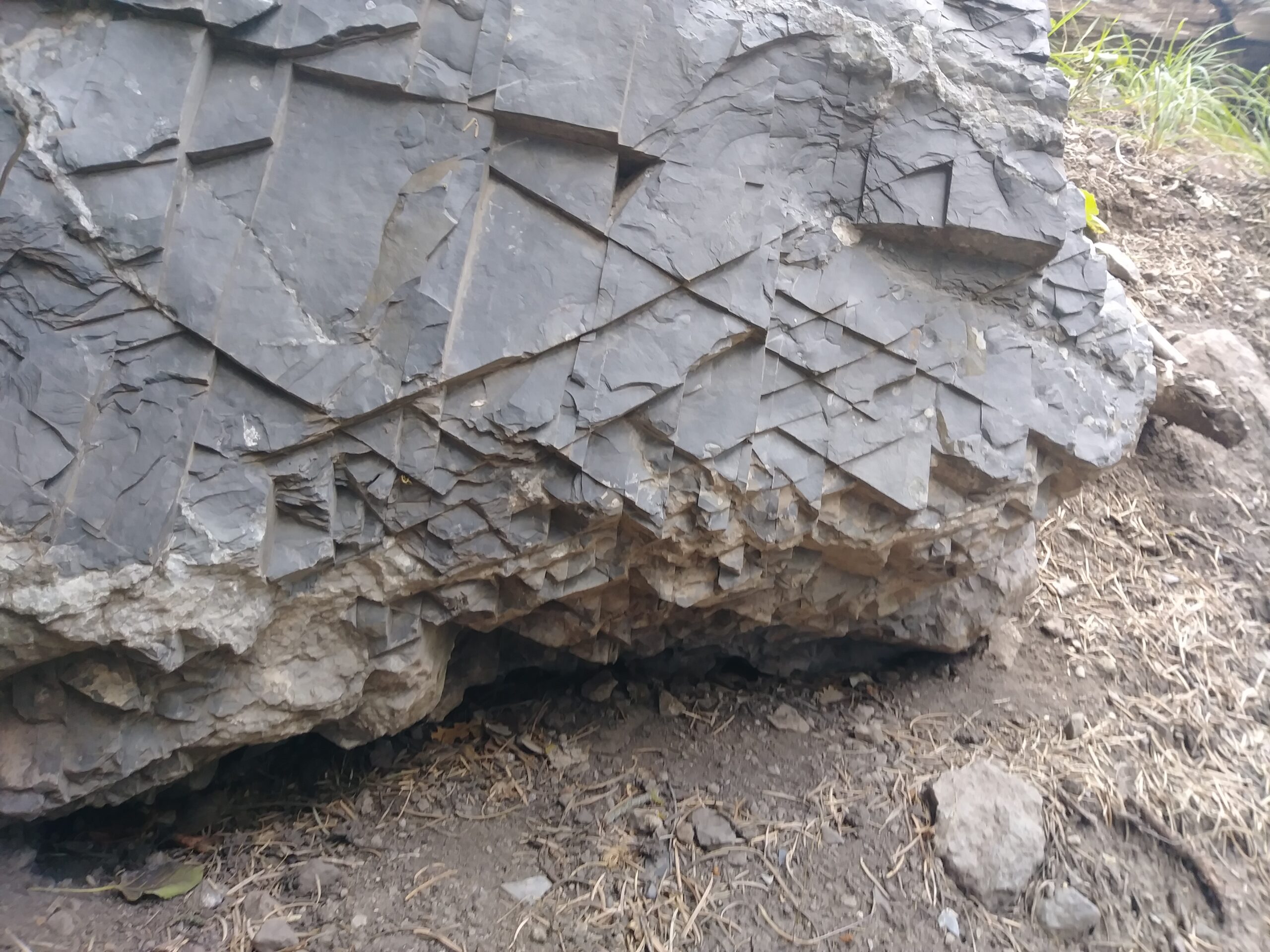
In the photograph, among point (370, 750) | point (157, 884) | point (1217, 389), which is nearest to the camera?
point (157, 884)

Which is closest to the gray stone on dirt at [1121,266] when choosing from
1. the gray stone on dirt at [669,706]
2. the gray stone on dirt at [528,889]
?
the gray stone on dirt at [669,706]

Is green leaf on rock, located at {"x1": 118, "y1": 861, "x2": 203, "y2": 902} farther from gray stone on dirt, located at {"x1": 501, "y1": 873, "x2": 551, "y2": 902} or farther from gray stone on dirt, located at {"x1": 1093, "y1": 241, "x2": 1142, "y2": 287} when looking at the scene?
gray stone on dirt, located at {"x1": 1093, "y1": 241, "x2": 1142, "y2": 287}

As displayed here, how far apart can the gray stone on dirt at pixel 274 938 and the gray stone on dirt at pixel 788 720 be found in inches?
50.9

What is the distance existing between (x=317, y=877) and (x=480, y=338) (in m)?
1.25

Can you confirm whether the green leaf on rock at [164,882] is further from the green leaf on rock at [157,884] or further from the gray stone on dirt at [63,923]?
the gray stone on dirt at [63,923]

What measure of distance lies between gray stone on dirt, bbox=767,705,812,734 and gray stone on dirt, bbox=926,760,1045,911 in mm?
369

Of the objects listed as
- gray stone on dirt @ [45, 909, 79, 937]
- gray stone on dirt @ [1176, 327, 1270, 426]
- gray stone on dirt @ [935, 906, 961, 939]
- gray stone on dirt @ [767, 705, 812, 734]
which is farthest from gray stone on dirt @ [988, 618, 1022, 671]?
gray stone on dirt @ [45, 909, 79, 937]

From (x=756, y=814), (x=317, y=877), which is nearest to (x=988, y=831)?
(x=756, y=814)

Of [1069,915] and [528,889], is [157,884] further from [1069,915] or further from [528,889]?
[1069,915]

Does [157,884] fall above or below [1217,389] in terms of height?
below

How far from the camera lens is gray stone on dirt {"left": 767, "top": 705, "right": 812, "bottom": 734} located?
2.44m

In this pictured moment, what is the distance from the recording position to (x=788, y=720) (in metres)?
2.46

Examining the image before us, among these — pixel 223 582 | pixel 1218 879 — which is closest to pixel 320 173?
pixel 223 582

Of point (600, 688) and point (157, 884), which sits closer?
point (157, 884)
